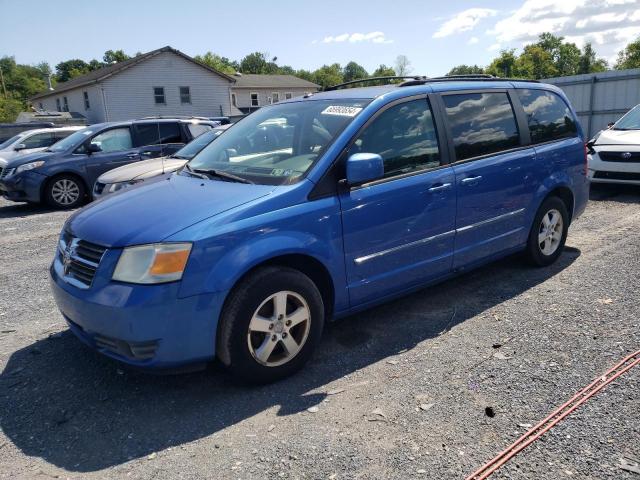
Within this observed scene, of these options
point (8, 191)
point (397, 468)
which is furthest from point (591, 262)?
point (8, 191)

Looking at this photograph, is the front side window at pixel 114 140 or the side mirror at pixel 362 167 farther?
the front side window at pixel 114 140

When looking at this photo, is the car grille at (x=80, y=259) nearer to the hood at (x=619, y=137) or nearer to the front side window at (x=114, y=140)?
the front side window at (x=114, y=140)

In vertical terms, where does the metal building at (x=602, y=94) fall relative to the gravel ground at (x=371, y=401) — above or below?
above

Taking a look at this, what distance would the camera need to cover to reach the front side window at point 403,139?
388cm

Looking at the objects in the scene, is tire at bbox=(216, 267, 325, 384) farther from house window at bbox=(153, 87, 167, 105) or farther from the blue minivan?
house window at bbox=(153, 87, 167, 105)

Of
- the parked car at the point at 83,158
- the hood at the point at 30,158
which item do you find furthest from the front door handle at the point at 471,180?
the hood at the point at 30,158

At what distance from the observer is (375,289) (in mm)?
3936

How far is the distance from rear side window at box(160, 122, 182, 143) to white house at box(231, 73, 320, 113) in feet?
140

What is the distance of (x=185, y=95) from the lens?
35.9m

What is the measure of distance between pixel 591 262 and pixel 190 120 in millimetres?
8870

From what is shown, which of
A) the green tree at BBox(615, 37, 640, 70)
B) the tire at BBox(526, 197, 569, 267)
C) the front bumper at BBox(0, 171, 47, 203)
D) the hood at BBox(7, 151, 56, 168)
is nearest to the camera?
the tire at BBox(526, 197, 569, 267)

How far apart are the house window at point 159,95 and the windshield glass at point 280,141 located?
32.9 metres

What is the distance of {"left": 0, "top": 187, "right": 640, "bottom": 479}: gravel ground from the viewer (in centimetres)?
271

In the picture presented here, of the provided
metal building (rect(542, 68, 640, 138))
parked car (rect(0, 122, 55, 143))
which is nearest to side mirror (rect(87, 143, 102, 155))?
parked car (rect(0, 122, 55, 143))
